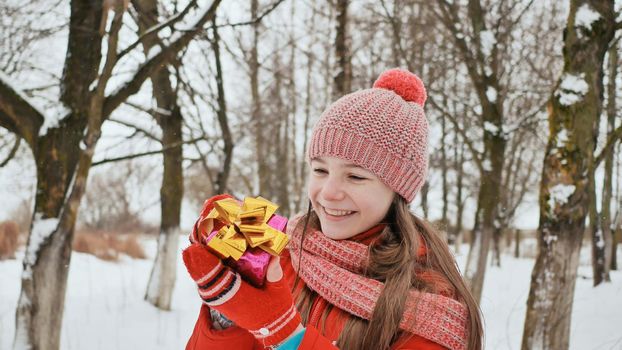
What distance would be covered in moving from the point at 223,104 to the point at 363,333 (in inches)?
269

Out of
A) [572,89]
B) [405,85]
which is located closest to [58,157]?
[405,85]

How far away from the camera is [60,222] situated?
12.1 ft

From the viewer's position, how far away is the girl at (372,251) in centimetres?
135

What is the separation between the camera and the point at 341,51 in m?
6.27

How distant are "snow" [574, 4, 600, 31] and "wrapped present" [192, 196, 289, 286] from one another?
3529mm

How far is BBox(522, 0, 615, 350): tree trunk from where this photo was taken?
12.1 ft

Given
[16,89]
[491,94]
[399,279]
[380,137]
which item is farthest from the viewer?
[491,94]

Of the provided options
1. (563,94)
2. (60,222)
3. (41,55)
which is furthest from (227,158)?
(563,94)

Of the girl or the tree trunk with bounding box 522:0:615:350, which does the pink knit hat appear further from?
the tree trunk with bounding box 522:0:615:350

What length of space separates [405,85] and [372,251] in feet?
2.00

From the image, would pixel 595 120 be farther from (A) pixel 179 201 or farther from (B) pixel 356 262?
(A) pixel 179 201

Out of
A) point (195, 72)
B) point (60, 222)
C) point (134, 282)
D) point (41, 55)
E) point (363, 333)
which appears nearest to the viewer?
point (363, 333)

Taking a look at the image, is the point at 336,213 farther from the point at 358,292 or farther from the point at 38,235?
the point at 38,235

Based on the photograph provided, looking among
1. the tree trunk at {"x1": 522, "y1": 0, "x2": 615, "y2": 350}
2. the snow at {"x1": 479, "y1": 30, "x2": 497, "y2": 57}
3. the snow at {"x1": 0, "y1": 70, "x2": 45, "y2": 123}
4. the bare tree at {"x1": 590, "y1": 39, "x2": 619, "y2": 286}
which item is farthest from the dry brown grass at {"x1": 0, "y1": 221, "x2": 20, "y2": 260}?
the bare tree at {"x1": 590, "y1": 39, "x2": 619, "y2": 286}
